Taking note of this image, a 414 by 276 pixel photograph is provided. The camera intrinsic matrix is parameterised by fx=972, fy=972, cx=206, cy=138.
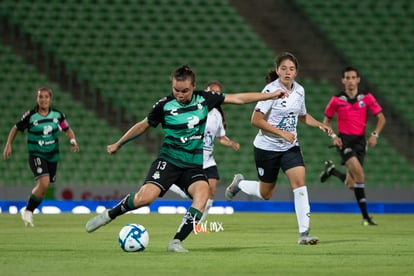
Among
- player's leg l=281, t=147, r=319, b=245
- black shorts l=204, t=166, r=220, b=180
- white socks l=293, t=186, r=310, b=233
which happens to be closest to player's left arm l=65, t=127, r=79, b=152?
black shorts l=204, t=166, r=220, b=180

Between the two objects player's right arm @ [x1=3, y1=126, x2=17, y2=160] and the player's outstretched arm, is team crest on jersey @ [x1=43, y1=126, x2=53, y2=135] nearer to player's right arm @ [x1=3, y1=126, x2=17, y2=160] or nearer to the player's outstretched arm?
player's right arm @ [x1=3, y1=126, x2=17, y2=160]

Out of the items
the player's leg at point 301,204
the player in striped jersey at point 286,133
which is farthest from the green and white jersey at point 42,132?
the player's leg at point 301,204

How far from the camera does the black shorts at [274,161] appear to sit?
36.5 feet

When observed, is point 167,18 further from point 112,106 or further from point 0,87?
point 0,87

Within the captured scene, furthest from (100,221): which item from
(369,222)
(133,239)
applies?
(369,222)

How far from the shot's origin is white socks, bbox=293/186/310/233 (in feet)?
35.4

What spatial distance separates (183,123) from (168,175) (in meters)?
0.55

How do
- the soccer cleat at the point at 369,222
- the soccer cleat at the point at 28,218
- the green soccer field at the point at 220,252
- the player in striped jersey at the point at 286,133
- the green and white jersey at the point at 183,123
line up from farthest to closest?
the soccer cleat at the point at 369,222 → the soccer cleat at the point at 28,218 → the player in striped jersey at the point at 286,133 → the green and white jersey at the point at 183,123 → the green soccer field at the point at 220,252

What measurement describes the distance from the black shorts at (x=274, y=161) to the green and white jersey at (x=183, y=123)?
168 cm

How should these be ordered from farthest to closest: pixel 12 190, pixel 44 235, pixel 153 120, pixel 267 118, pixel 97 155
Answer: pixel 97 155 → pixel 12 190 → pixel 44 235 → pixel 267 118 → pixel 153 120

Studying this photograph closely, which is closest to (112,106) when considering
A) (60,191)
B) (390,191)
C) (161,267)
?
(60,191)

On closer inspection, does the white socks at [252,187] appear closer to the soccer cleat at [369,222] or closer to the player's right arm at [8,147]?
the soccer cleat at [369,222]

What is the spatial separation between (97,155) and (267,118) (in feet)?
39.1

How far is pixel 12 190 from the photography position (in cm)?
2103
